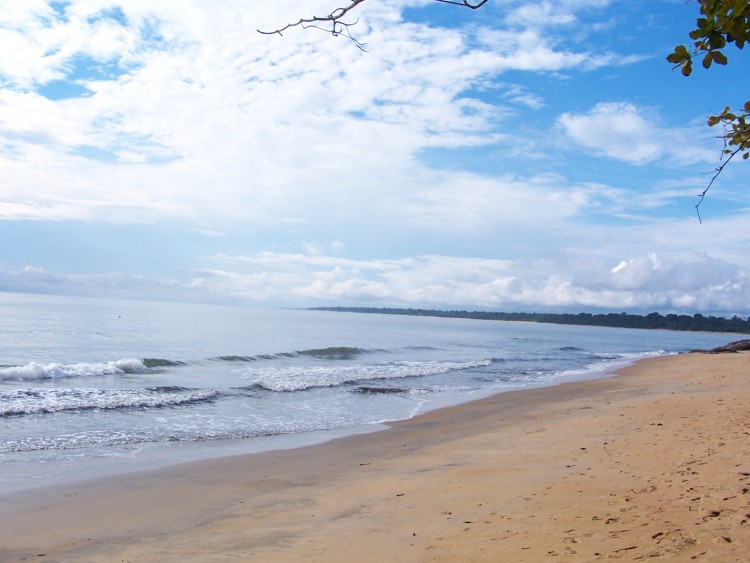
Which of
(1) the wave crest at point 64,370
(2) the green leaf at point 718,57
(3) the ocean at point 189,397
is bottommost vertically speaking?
(3) the ocean at point 189,397

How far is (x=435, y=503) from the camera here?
6598 millimetres

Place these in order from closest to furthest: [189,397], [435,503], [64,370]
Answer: [435,503] → [189,397] → [64,370]

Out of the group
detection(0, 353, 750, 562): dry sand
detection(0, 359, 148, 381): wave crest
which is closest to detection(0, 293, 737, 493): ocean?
detection(0, 359, 148, 381): wave crest

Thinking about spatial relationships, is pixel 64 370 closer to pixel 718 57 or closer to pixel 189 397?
pixel 189 397

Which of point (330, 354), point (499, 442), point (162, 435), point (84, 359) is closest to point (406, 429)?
point (499, 442)

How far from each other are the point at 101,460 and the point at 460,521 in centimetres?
680

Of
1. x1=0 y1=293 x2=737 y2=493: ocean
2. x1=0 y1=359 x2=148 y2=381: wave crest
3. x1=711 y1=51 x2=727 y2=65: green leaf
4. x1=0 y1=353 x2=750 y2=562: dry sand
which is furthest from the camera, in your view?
x1=0 y1=359 x2=148 y2=381: wave crest

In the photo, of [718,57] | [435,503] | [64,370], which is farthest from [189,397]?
[718,57]

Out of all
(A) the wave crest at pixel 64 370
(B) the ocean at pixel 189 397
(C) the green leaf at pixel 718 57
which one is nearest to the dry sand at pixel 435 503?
(B) the ocean at pixel 189 397

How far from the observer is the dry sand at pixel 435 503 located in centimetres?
488

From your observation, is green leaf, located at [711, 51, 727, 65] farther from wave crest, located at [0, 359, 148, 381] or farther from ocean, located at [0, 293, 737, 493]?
wave crest, located at [0, 359, 148, 381]

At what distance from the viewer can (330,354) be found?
1443 inches

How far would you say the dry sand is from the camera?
16.0ft

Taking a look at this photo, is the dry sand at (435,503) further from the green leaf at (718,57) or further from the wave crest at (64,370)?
the wave crest at (64,370)
